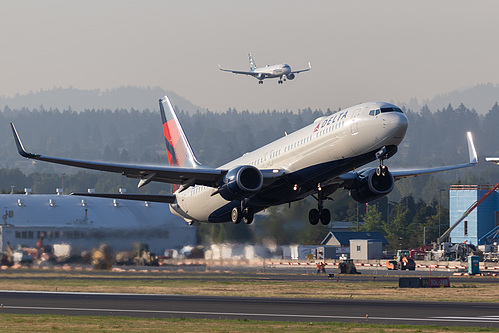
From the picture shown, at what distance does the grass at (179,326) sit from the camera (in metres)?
42.2

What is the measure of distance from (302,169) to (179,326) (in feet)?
52.5

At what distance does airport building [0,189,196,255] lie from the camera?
79.9 meters

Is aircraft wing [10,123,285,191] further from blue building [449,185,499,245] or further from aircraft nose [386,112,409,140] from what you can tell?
blue building [449,185,499,245]

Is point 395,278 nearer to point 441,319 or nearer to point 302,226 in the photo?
point 302,226

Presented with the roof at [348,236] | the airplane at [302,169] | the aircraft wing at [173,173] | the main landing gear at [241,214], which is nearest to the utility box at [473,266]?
the airplane at [302,169]

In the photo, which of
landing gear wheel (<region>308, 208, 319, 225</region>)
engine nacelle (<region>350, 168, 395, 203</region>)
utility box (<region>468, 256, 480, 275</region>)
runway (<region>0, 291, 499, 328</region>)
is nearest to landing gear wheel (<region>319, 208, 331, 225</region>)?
landing gear wheel (<region>308, 208, 319, 225</region>)

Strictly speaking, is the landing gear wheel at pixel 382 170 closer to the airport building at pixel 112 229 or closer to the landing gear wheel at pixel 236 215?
the landing gear wheel at pixel 236 215

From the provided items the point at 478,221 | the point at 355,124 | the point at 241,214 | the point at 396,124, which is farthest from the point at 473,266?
the point at 396,124

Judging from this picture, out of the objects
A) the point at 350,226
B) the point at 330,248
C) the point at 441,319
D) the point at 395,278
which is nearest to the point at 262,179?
the point at 441,319

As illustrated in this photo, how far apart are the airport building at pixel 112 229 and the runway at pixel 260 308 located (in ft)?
48.3

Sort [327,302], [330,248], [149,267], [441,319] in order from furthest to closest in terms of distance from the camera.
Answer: [330,248] → [149,267] → [327,302] → [441,319]

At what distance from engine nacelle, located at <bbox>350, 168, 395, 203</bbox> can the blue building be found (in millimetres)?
81283

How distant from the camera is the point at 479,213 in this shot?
140875 mm

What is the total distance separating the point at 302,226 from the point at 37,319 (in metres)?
33.2
